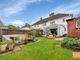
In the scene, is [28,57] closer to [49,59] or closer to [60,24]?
[49,59]

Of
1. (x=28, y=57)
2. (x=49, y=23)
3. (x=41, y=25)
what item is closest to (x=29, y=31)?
(x=49, y=23)

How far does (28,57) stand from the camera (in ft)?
53.7

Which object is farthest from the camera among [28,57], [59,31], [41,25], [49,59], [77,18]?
[41,25]

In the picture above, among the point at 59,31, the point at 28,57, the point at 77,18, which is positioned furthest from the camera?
the point at 59,31

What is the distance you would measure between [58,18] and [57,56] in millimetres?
42734

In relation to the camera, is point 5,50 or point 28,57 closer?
point 28,57

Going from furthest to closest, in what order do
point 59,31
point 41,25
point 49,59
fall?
1. point 41,25
2. point 59,31
3. point 49,59

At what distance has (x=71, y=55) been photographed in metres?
16.2

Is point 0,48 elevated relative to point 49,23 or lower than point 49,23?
lower

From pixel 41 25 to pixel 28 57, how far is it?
5232 cm

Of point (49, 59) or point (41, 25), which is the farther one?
point (41, 25)

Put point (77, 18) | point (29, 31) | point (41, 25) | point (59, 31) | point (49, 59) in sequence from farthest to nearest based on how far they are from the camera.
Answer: point (41, 25) < point (59, 31) < point (29, 31) < point (77, 18) < point (49, 59)

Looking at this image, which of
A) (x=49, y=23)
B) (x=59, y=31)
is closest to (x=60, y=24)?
(x=59, y=31)

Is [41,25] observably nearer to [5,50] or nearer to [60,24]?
[60,24]
